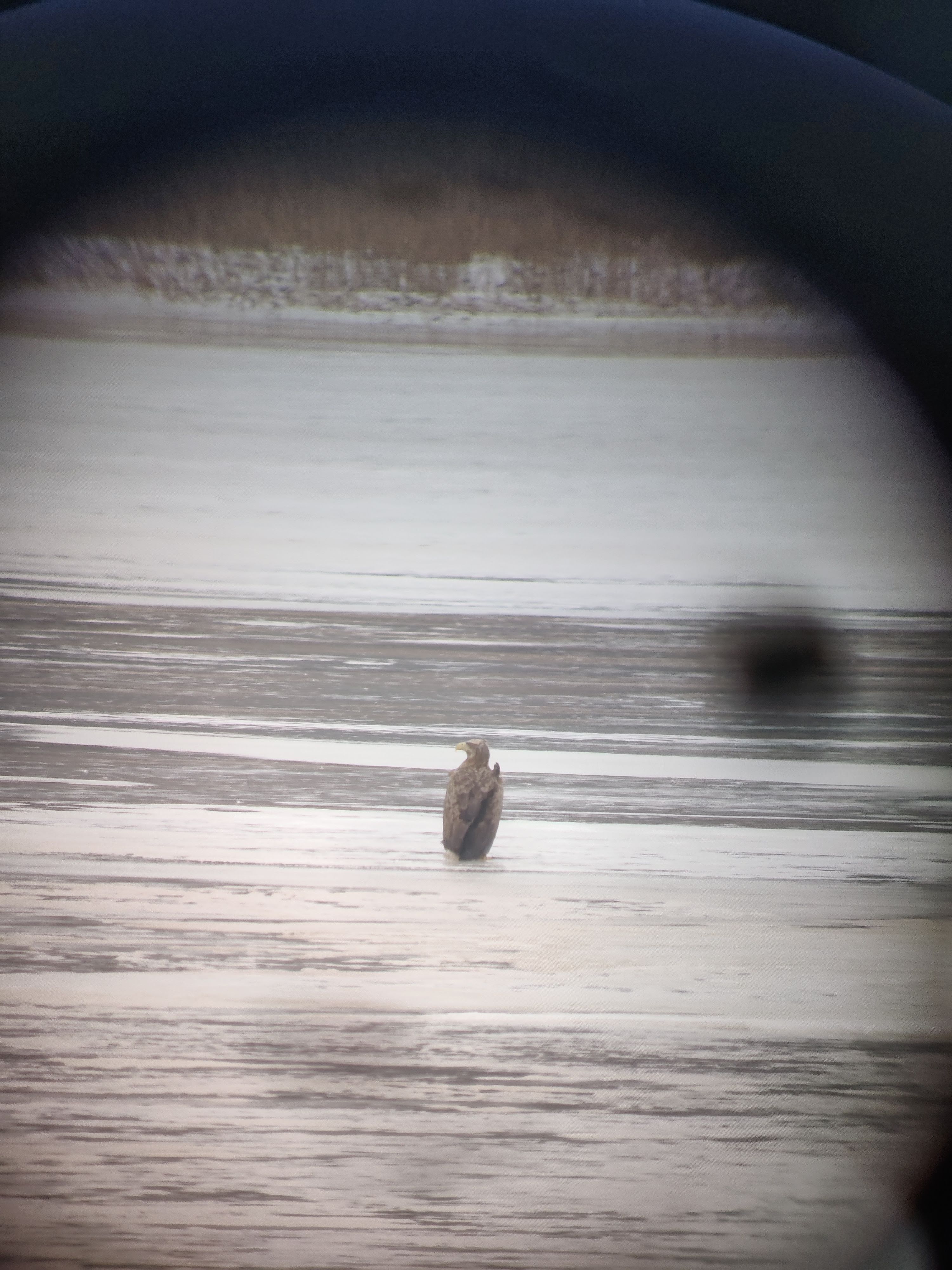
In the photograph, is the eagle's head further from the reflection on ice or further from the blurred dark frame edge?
the blurred dark frame edge

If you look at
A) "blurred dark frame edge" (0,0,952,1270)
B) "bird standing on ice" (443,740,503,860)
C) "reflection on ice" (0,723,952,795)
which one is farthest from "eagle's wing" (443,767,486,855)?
"blurred dark frame edge" (0,0,952,1270)

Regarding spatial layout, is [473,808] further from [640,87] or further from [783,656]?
[783,656]

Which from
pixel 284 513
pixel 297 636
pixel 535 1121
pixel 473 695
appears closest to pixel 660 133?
pixel 535 1121

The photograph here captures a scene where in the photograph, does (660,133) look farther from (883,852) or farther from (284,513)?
(284,513)

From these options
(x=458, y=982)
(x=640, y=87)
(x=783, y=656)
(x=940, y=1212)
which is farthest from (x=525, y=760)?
(x=640, y=87)

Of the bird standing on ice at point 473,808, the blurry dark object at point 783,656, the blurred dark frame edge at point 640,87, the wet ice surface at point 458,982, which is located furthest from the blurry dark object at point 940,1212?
the blurry dark object at point 783,656
